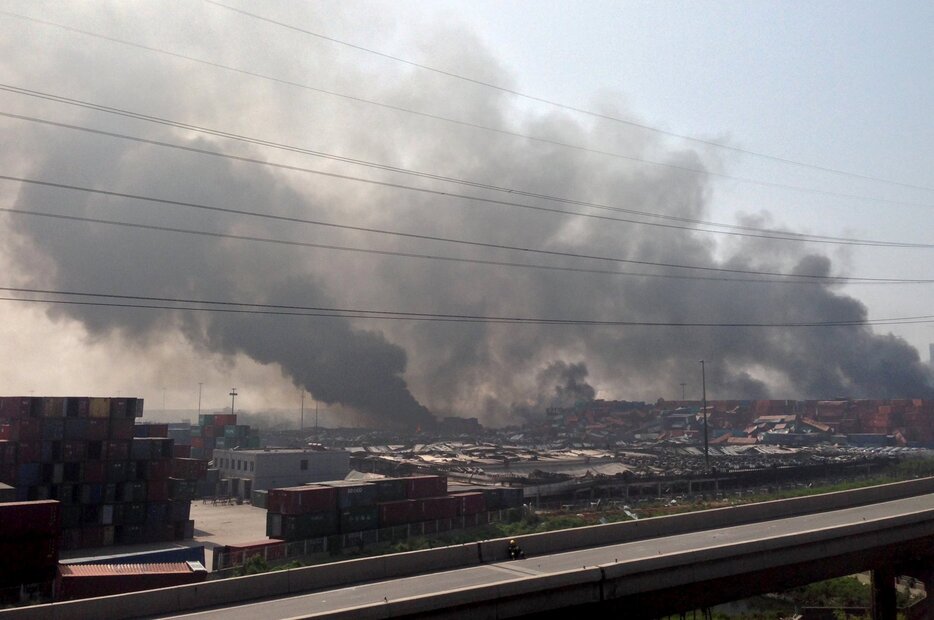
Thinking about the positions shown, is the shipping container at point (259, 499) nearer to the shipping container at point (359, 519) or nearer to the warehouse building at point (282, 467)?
the warehouse building at point (282, 467)

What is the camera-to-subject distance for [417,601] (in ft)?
54.2

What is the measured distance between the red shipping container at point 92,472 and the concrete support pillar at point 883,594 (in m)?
45.2

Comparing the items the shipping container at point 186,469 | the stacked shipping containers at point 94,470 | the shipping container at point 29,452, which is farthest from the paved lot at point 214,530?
the shipping container at point 29,452

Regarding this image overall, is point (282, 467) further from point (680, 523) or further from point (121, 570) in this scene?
point (680, 523)

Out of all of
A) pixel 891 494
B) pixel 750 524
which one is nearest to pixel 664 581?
pixel 750 524

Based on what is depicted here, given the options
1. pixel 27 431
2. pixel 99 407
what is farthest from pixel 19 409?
pixel 99 407

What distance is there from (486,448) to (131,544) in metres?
59.0

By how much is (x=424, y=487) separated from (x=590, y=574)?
1267 inches

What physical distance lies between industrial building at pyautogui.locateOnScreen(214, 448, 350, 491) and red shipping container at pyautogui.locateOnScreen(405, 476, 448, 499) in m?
27.9

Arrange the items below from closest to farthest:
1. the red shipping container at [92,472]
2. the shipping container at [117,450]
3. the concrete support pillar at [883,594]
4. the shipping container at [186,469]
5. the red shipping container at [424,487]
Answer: the concrete support pillar at [883,594] → the red shipping container at [92,472] → the shipping container at [117,450] → the red shipping container at [424,487] → the shipping container at [186,469]

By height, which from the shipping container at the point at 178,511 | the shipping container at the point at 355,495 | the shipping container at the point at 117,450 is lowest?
the shipping container at the point at 178,511

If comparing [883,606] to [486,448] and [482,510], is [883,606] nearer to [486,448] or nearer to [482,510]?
[482,510]

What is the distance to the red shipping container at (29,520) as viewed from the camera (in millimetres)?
30875

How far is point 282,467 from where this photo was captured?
74500mm
